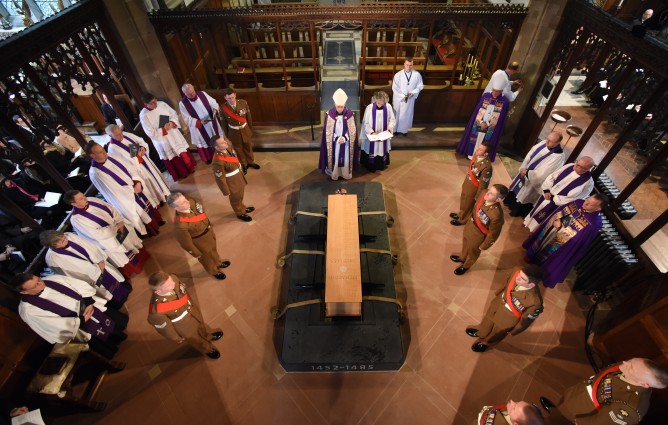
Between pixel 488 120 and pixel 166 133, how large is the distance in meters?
5.72

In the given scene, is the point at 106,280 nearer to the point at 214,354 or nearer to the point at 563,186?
the point at 214,354

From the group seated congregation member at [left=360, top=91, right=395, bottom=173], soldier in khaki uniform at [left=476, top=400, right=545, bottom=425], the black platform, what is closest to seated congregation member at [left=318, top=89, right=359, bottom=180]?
seated congregation member at [left=360, top=91, right=395, bottom=173]

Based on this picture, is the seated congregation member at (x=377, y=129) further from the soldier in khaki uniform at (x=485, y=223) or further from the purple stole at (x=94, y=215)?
the purple stole at (x=94, y=215)

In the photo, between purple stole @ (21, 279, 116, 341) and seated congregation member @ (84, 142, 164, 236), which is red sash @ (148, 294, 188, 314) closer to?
purple stole @ (21, 279, 116, 341)

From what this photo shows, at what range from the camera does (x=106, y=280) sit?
4098 mm

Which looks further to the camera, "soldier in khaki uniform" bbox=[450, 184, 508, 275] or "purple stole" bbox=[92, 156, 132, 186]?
"purple stole" bbox=[92, 156, 132, 186]

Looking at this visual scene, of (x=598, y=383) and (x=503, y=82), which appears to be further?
(x=503, y=82)

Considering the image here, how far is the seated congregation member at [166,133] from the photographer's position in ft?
17.6

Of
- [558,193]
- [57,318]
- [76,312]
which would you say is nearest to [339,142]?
[558,193]

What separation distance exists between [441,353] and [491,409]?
1.06m

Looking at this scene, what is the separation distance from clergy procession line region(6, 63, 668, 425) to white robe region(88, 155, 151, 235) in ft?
0.05

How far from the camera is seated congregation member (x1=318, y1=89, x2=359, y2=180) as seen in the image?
525cm

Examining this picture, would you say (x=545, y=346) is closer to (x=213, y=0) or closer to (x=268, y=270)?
(x=268, y=270)

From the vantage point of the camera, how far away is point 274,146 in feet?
22.6
